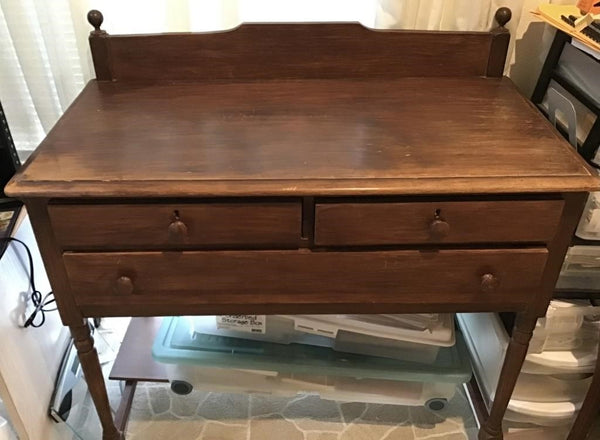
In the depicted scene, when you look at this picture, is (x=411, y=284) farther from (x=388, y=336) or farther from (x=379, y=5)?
(x=379, y=5)

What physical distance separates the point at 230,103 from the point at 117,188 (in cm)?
32

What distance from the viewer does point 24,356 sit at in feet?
3.76

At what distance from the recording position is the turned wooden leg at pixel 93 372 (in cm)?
102

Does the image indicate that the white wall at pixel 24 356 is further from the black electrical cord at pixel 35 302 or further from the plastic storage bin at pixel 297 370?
the plastic storage bin at pixel 297 370

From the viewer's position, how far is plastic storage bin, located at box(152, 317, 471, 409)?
4.25ft

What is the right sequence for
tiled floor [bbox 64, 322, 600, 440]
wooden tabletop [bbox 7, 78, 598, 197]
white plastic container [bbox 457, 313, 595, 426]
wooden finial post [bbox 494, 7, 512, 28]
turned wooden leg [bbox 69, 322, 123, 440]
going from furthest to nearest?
tiled floor [bbox 64, 322, 600, 440] < white plastic container [bbox 457, 313, 595, 426] < wooden finial post [bbox 494, 7, 512, 28] < turned wooden leg [bbox 69, 322, 123, 440] < wooden tabletop [bbox 7, 78, 598, 197]

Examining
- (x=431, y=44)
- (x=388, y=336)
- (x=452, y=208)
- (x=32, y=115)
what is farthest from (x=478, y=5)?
(x=32, y=115)

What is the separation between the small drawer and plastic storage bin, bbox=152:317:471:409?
0.48 meters

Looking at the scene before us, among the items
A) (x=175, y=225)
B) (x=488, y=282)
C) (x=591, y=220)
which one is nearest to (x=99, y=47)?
(x=175, y=225)

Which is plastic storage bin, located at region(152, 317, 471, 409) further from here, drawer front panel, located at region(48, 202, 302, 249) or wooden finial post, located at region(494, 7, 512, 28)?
wooden finial post, located at region(494, 7, 512, 28)

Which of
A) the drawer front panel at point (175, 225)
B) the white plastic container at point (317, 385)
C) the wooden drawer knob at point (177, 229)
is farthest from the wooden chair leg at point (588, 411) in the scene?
the wooden drawer knob at point (177, 229)

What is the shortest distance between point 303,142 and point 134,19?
0.55m

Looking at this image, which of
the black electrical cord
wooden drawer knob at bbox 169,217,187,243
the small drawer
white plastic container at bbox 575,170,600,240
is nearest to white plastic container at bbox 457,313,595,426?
white plastic container at bbox 575,170,600,240

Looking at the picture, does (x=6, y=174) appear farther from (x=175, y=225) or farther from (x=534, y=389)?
(x=534, y=389)
